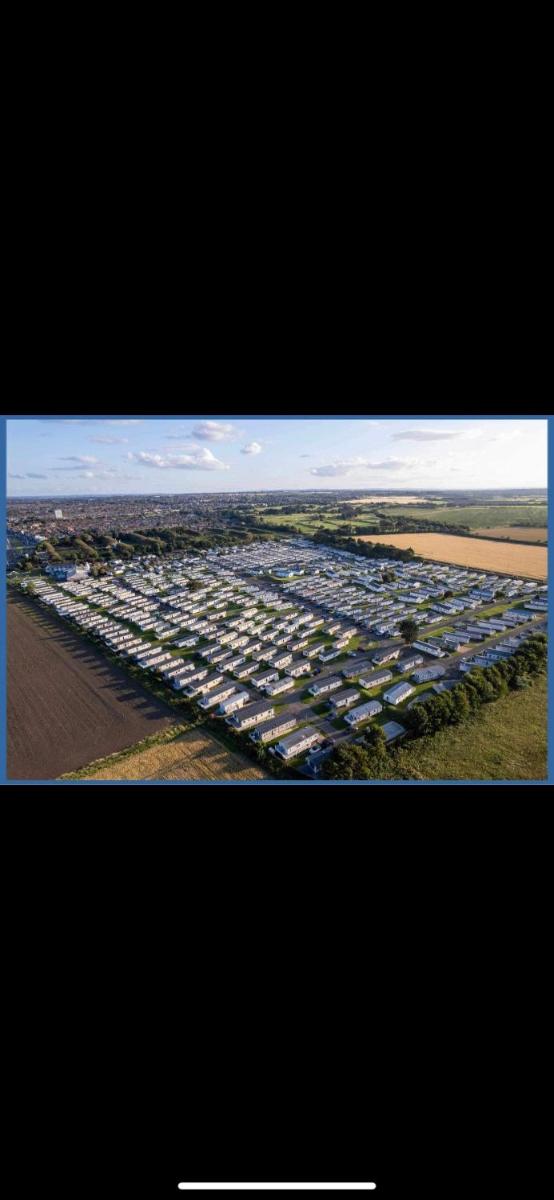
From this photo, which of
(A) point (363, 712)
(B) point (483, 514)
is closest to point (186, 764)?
(A) point (363, 712)

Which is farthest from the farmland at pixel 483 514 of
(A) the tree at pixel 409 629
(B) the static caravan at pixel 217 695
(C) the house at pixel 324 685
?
(B) the static caravan at pixel 217 695

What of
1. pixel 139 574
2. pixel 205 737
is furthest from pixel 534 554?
pixel 139 574

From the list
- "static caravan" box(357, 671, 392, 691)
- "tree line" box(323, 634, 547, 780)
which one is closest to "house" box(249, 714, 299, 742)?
"tree line" box(323, 634, 547, 780)

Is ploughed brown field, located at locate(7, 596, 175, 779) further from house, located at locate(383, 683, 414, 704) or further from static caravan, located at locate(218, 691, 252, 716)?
house, located at locate(383, 683, 414, 704)

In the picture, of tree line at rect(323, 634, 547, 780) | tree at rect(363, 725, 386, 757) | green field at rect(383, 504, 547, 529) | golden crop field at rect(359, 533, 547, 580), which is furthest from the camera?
golden crop field at rect(359, 533, 547, 580)

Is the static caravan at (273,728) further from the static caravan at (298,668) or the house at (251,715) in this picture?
the static caravan at (298,668)
